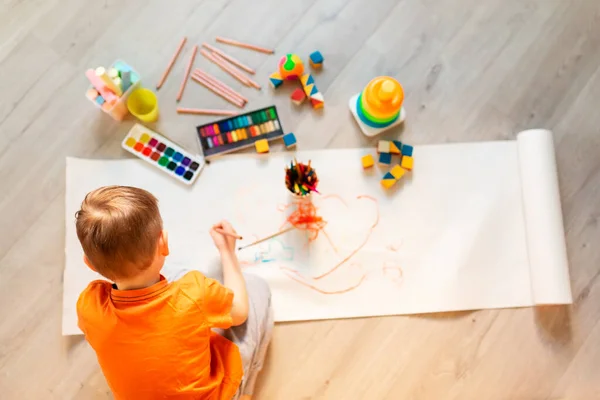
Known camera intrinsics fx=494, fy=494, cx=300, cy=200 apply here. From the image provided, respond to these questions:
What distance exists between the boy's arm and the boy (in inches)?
1.5

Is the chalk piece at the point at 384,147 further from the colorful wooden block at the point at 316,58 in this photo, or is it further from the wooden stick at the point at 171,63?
the wooden stick at the point at 171,63

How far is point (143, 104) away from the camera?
43.6 inches

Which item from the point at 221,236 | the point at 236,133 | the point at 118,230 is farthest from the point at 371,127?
the point at 118,230

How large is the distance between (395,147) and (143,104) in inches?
22.5

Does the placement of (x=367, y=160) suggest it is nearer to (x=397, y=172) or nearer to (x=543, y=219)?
(x=397, y=172)

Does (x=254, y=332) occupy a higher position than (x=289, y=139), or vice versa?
(x=289, y=139)

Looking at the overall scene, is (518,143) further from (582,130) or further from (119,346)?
(119,346)

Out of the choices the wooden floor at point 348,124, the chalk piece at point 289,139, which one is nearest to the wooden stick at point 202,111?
the wooden floor at point 348,124

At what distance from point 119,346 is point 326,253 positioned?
485mm

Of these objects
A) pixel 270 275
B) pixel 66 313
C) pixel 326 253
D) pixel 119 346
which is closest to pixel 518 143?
pixel 326 253

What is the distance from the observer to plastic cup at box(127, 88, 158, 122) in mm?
1099

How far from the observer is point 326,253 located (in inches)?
42.7

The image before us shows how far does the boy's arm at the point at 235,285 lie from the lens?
899 mm

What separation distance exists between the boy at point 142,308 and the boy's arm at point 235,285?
0.13ft
